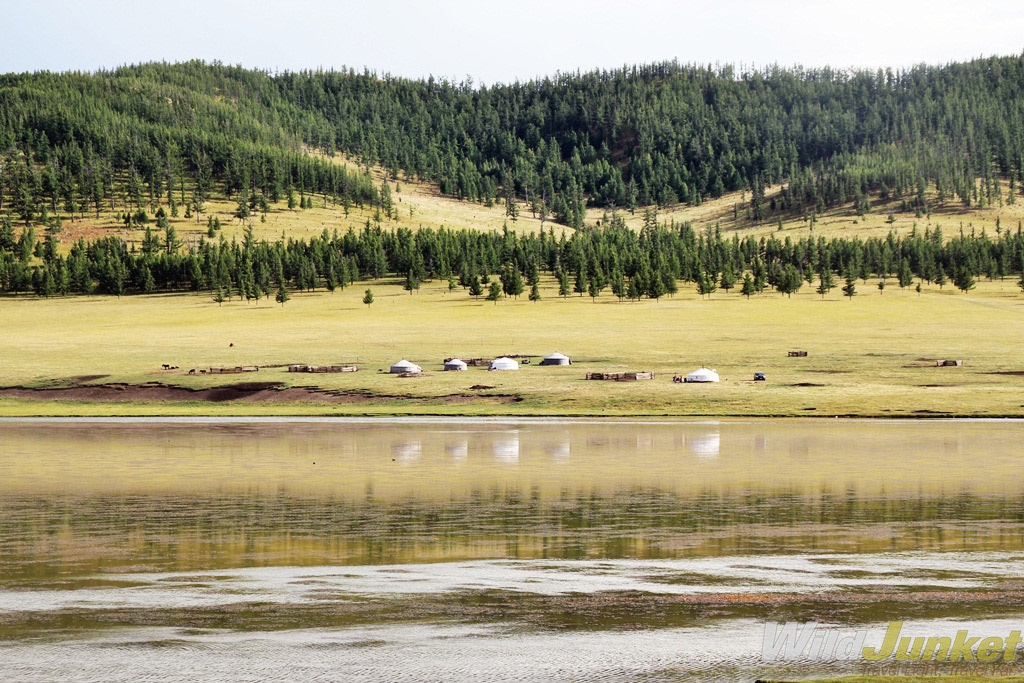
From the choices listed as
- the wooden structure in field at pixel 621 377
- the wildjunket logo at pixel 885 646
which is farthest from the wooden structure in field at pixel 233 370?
the wildjunket logo at pixel 885 646

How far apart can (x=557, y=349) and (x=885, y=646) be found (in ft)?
346

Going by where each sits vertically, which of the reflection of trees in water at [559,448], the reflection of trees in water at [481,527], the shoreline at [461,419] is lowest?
the shoreline at [461,419]

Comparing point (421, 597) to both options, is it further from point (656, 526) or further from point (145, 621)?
point (656, 526)

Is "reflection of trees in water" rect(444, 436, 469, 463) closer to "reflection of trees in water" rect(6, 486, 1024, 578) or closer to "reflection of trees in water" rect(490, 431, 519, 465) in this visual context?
"reflection of trees in water" rect(490, 431, 519, 465)

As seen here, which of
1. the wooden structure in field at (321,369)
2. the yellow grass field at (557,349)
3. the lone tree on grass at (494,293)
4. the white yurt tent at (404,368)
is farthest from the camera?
the lone tree on grass at (494,293)

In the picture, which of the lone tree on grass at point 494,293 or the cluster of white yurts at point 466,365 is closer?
the cluster of white yurts at point 466,365

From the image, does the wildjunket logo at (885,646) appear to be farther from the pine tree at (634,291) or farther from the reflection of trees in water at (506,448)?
the pine tree at (634,291)

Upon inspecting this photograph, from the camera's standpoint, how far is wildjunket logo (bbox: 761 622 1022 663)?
15.6m

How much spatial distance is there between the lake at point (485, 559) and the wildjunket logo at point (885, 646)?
42 centimetres

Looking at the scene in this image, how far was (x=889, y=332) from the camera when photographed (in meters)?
132

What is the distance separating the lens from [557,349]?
12144 cm

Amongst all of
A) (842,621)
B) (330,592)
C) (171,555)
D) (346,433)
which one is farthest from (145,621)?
(346,433)

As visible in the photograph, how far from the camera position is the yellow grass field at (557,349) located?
8088cm

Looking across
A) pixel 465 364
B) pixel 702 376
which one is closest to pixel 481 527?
pixel 702 376
